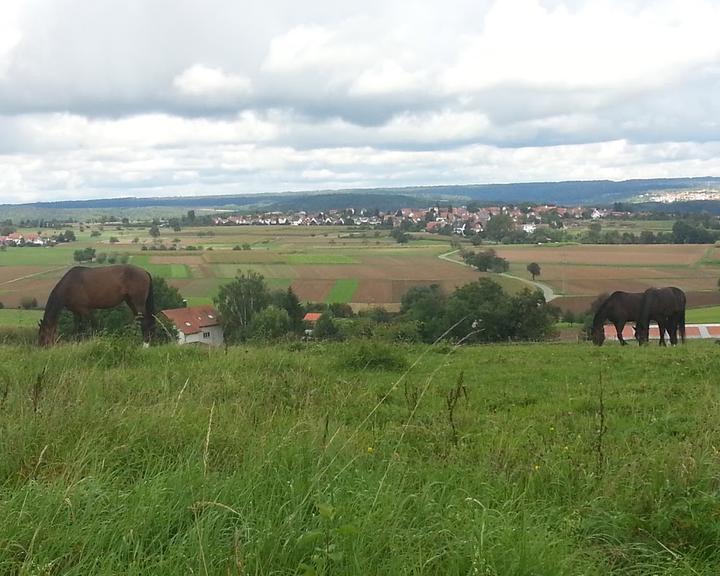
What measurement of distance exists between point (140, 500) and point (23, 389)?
3.35m

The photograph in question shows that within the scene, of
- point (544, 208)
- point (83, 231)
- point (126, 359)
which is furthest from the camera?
point (544, 208)

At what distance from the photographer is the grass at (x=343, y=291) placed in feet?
114

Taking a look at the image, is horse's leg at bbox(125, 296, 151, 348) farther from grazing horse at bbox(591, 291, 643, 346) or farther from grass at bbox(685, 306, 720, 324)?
grass at bbox(685, 306, 720, 324)

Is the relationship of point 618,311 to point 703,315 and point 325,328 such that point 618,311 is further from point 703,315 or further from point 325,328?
point 703,315

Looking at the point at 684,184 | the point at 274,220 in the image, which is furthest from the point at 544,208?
the point at 684,184

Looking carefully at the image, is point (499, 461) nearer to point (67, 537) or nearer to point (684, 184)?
point (67, 537)

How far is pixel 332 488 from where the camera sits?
3.62 m

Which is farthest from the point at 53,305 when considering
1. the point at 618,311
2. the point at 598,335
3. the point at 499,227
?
the point at 499,227

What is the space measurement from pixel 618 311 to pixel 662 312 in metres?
1.61

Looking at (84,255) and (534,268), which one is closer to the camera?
(84,255)

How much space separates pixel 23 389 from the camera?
600cm

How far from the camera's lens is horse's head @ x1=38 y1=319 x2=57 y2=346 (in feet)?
44.7

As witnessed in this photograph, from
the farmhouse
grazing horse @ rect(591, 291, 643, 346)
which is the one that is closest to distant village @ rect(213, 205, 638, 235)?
grazing horse @ rect(591, 291, 643, 346)

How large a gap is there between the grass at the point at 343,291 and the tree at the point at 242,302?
5268 millimetres
